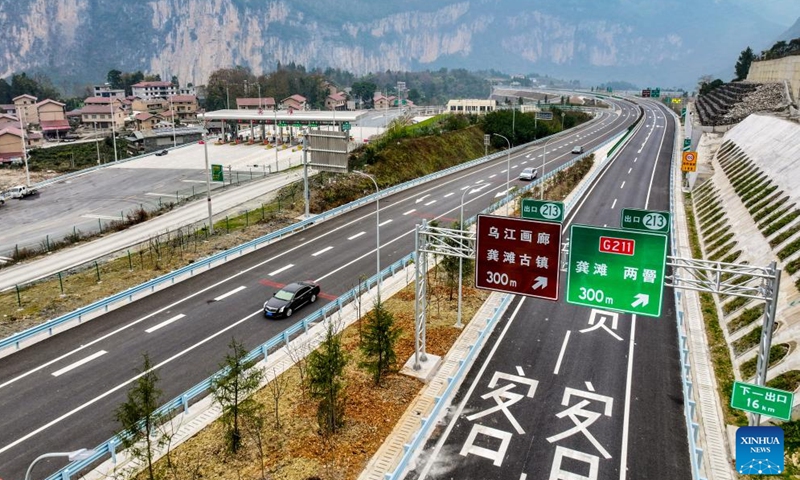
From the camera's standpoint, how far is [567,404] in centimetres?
2170

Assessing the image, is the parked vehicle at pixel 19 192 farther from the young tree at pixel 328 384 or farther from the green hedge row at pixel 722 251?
the green hedge row at pixel 722 251

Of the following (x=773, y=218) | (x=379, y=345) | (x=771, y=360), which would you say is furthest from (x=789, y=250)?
(x=379, y=345)

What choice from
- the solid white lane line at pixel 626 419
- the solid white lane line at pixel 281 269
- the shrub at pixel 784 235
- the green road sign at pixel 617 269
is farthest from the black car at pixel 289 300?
the shrub at pixel 784 235

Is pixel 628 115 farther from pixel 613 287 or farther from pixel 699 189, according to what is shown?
pixel 613 287

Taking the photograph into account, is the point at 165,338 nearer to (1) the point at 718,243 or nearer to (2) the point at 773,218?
(1) the point at 718,243

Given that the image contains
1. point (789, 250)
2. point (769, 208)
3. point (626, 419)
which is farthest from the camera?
point (769, 208)

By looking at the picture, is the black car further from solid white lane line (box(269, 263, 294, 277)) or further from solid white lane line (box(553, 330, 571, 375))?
solid white lane line (box(553, 330, 571, 375))

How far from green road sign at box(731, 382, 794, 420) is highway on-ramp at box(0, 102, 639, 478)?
20210 mm

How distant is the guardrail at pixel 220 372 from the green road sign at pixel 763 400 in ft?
54.6

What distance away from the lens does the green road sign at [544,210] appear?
24.3 metres

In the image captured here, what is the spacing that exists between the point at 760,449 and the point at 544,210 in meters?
13.4

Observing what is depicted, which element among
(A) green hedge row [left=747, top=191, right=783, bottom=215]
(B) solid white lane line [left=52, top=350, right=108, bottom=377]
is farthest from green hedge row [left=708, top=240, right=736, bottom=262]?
(B) solid white lane line [left=52, top=350, right=108, bottom=377]

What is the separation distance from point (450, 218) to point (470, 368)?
86.2 feet

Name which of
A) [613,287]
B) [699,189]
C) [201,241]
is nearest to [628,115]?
[699,189]
